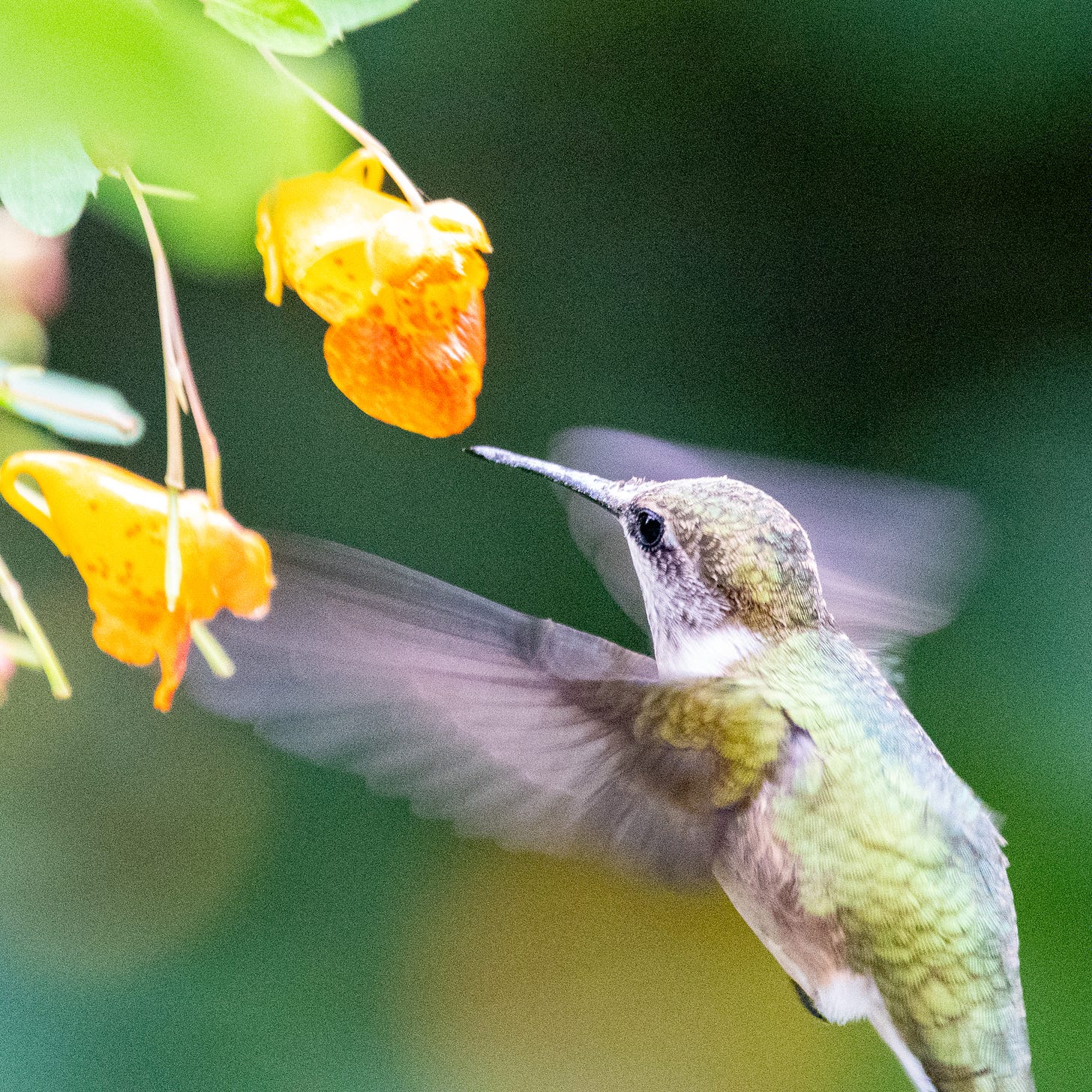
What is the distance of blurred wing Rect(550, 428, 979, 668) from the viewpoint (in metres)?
0.81

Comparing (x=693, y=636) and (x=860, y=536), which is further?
(x=860, y=536)

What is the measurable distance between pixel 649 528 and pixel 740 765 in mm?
141

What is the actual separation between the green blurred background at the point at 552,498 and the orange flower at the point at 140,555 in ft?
2.01

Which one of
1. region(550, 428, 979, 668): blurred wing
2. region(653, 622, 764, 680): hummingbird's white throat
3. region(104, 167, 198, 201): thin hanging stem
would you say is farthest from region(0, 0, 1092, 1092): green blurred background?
region(104, 167, 198, 201): thin hanging stem

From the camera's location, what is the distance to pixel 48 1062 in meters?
1.17

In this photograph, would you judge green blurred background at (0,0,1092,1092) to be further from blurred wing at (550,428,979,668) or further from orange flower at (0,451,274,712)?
orange flower at (0,451,274,712)

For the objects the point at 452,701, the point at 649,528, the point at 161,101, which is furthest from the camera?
the point at 649,528

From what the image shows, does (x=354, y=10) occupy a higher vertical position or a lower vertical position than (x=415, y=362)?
higher

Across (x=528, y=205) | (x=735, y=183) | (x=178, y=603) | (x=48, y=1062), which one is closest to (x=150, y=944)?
(x=48, y=1062)

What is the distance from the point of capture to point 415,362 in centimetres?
63

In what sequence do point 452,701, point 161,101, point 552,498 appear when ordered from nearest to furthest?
point 161,101 → point 452,701 → point 552,498

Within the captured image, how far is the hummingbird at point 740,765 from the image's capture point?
550mm

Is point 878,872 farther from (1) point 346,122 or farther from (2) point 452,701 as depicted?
(1) point 346,122

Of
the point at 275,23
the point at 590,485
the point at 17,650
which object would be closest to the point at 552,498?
the point at 590,485
